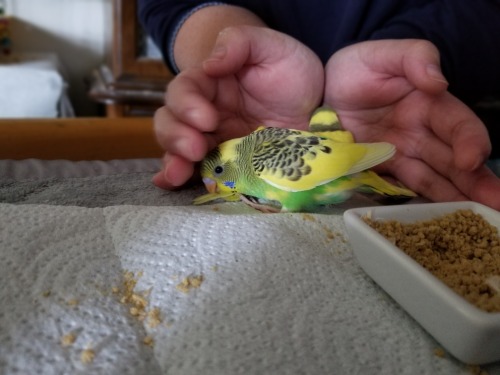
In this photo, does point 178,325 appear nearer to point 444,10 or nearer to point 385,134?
point 385,134

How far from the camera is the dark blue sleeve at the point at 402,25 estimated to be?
2.06 feet

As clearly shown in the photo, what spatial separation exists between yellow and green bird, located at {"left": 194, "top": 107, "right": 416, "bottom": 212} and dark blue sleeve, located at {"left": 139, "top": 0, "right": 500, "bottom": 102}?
296 mm

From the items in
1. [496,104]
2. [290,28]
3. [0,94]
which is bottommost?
[0,94]

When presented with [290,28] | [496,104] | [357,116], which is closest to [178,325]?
[357,116]

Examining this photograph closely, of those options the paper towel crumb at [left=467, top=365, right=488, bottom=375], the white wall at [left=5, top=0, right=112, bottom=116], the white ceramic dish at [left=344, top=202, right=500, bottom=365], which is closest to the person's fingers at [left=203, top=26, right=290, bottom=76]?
the white ceramic dish at [left=344, top=202, right=500, bottom=365]

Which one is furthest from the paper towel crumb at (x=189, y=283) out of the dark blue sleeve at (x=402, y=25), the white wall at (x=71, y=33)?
the white wall at (x=71, y=33)

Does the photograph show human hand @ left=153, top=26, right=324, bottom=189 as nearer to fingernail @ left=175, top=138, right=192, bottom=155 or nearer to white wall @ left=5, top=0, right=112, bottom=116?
fingernail @ left=175, top=138, right=192, bottom=155

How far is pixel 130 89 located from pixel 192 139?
2.91ft

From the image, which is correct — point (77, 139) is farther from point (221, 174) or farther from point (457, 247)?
point (457, 247)

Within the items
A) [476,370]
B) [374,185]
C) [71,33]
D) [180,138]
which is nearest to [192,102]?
[180,138]

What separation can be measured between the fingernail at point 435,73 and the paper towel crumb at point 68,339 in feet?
1.25

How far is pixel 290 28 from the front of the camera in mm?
698

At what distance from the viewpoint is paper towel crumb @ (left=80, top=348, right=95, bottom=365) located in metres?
0.21

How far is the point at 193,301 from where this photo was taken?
0.26 meters
